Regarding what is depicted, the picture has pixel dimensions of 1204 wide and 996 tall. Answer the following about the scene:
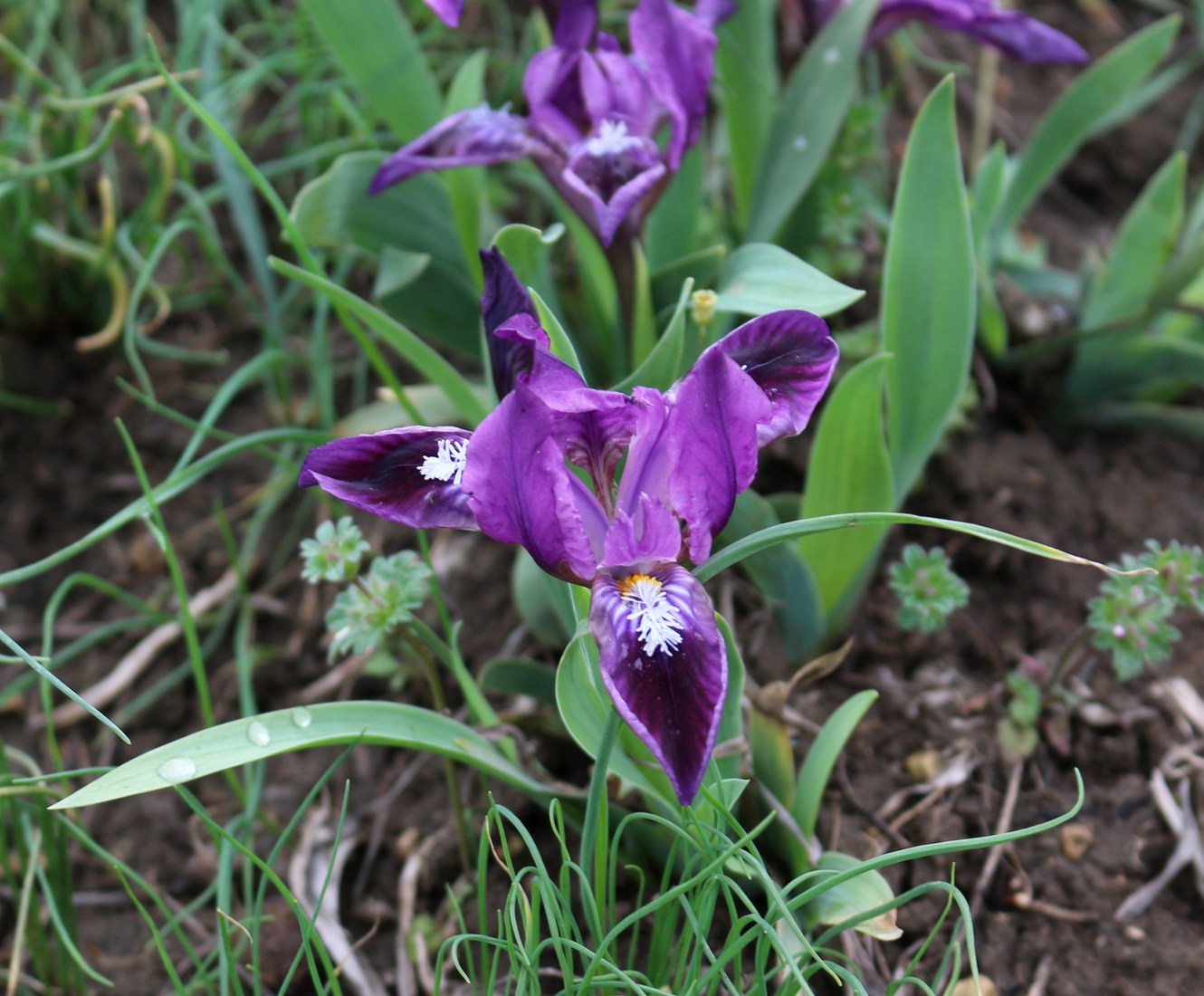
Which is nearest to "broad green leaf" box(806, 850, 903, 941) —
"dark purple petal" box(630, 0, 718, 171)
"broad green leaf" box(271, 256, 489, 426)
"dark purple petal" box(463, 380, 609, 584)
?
"dark purple petal" box(463, 380, 609, 584)

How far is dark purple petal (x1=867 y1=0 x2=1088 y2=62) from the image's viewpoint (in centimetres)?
157

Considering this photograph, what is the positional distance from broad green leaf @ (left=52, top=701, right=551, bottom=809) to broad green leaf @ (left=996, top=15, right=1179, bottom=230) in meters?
1.32

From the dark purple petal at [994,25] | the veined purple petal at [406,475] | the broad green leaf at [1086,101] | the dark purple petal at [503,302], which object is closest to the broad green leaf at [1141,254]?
the broad green leaf at [1086,101]

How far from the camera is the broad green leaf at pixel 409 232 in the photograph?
152 cm

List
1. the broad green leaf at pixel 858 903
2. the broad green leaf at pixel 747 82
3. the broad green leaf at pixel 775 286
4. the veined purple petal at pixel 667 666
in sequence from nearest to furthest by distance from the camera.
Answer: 1. the veined purple petal at pixel 667 666
2. the broad green leaf at pixel 858 903
3. the broad green leaf at pixel 775 286
4. the broad green leaf at pixel 747 82

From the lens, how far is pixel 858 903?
3.61ft

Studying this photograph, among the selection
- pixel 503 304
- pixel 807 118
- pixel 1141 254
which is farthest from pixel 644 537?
pixel 1141 254

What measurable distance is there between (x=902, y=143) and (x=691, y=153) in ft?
2.86

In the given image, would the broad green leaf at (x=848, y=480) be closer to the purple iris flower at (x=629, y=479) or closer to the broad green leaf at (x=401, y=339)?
the purple iris flower at (x=629, y=479)

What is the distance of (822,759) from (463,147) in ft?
2.89

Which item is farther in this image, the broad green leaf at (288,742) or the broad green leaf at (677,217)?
the broad green leaf at (677,217)

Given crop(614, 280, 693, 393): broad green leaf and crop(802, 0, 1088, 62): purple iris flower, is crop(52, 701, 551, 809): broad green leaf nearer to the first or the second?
crop(614, 280, 693, 393): broad green leaf

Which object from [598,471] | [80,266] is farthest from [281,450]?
[598,471]

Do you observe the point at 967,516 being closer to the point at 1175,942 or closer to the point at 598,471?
the point at 1175,942
